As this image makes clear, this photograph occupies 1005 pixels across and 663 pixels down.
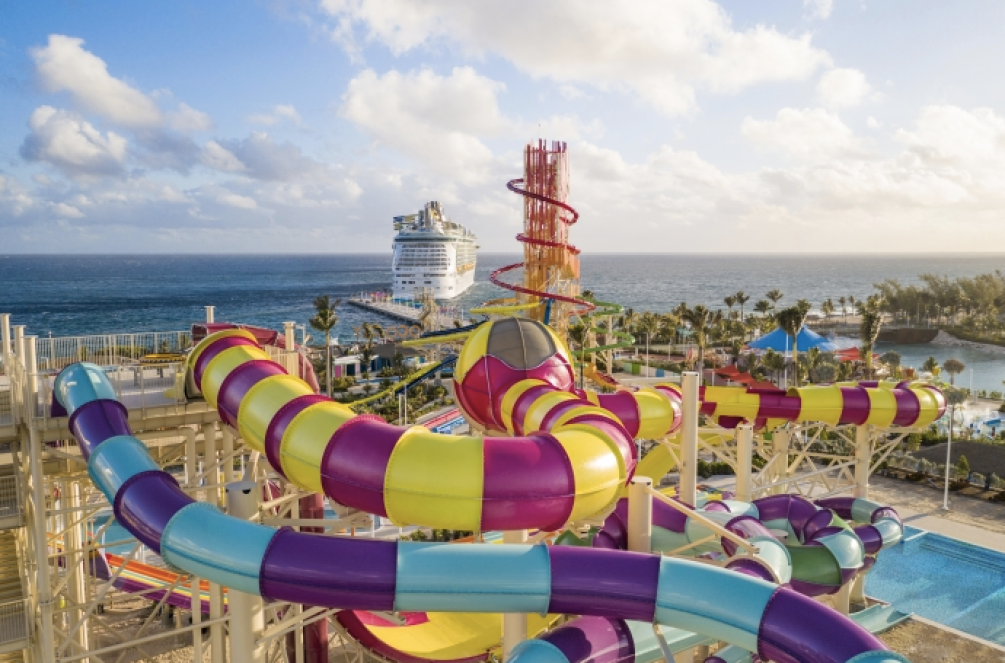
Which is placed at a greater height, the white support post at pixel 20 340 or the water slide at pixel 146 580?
the white support post at pixel 20 340

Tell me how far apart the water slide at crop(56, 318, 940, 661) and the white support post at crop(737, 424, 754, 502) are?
325 inches

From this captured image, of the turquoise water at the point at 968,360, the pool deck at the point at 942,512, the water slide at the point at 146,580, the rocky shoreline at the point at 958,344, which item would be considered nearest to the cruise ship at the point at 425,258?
the turquoise water at the point at 968,360

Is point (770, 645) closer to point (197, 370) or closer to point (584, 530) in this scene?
point (584, 530)

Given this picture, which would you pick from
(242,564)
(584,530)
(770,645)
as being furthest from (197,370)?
(770,645)

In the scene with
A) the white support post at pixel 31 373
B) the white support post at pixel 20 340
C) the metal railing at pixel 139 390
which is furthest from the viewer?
the white support post at pixel 20 340

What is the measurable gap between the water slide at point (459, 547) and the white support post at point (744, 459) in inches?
325

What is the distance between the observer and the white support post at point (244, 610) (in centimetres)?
744

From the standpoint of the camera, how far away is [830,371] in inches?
1603

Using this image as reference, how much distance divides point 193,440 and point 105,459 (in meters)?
4.27

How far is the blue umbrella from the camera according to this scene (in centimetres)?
4466

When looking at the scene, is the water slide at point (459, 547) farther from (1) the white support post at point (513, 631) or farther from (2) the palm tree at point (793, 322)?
(2) the palm tree at point (793, 322)

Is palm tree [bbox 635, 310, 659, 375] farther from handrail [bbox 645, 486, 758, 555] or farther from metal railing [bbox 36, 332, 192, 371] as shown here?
handrail [bbox 645, 486, 758, 555]

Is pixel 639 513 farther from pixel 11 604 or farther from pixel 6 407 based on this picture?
pixel 11 604

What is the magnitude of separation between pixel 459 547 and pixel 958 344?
3771 inches
